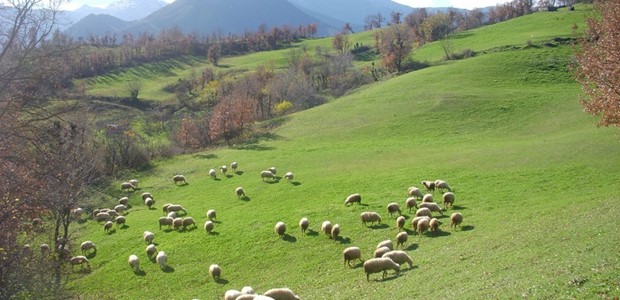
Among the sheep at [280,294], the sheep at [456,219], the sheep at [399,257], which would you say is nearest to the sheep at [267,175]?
the sheep at [456,219]

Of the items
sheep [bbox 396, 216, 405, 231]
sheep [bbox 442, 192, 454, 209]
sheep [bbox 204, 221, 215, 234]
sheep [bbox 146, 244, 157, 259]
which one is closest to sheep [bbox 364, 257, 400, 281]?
sheep [bbox 396, 216, 405, 231]

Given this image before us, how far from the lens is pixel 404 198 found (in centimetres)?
3506

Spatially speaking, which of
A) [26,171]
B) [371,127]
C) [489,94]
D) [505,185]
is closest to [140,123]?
[371,127]

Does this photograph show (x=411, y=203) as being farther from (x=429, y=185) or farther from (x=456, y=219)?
(x=429, y=185)

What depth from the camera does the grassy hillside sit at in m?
18.1

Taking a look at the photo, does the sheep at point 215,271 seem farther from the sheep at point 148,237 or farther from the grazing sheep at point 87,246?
the grazing sheep at point 87,246

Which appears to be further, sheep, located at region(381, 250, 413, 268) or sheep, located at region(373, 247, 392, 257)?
sheep, located at region(373, 247, 392, 257)

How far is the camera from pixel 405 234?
2533cm

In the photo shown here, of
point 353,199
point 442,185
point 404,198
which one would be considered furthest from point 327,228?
point 442,185

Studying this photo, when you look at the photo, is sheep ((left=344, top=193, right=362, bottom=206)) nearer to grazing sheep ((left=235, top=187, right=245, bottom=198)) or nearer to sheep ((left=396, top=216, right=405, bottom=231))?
sheep ((left=396, top=216, right=405, bottom=231))

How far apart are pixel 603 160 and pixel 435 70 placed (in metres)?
51.1

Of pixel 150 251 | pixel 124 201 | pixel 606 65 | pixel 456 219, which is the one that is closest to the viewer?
pixel 606 65


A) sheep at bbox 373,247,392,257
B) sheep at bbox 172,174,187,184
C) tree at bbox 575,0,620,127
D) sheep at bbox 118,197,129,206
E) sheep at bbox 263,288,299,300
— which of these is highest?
tree at bbox 575,0,620,127

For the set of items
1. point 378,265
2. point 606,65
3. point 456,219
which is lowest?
point 456,219
